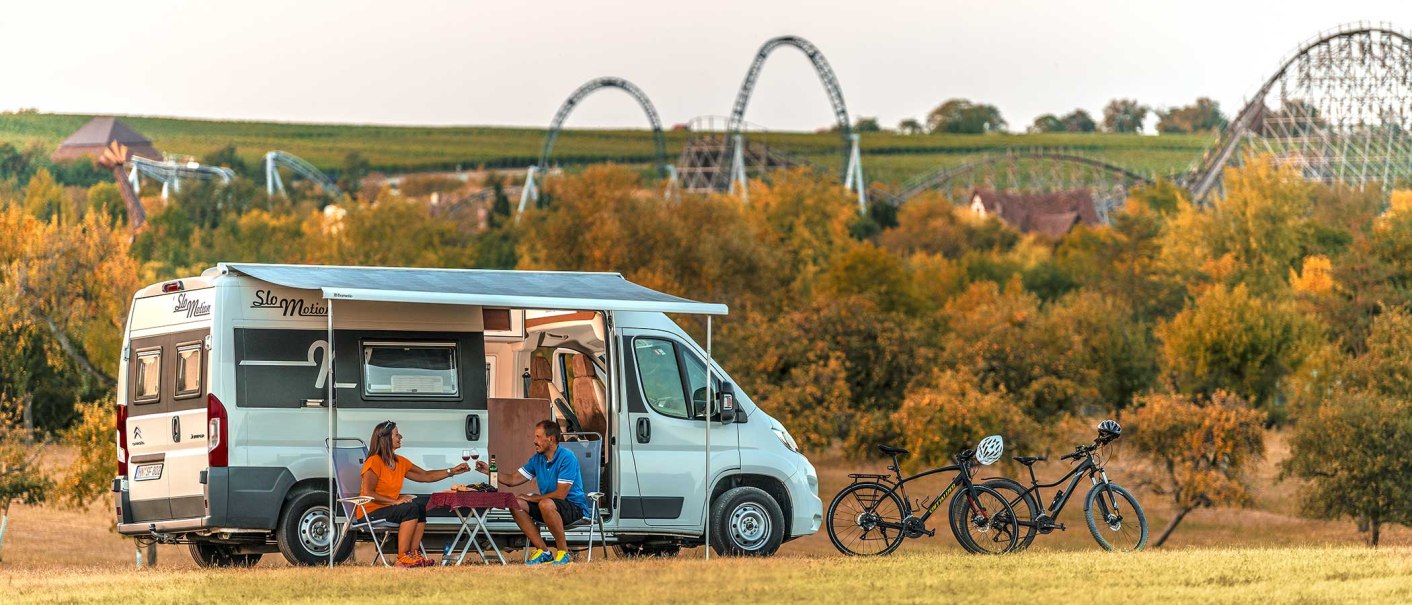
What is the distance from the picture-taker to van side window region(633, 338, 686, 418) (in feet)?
53.4

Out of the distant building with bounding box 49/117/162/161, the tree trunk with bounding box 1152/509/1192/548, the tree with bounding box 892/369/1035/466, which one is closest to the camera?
the tree trunk with bounding box 1152/509/1192/548

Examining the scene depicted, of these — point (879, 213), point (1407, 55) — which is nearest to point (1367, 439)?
point (1407, 55)

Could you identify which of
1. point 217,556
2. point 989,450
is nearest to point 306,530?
point 217,556

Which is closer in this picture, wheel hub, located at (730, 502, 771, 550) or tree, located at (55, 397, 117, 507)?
wheel hub, located at (730, 502, 771, 550)

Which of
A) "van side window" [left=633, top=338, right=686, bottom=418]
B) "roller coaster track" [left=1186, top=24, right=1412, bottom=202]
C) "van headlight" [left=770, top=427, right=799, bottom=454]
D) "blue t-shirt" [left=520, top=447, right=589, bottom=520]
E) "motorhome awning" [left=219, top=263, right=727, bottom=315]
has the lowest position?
"blue t-shirt" [left=520, top=447, right=589, bottom=520]

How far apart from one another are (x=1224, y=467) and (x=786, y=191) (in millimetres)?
60482

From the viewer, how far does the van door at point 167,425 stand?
14.8 m

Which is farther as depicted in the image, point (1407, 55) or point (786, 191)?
point (786, 191)

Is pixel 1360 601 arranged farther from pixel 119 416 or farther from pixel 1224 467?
pixel 1224 467

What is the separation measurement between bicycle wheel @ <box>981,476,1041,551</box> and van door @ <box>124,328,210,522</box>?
6.60 meters

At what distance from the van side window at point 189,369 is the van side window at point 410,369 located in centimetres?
130

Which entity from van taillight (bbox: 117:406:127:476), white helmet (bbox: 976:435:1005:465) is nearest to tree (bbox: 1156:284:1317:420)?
white helmet (bbox: 976:435:1005:465)

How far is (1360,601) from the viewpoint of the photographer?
1165 centimetres

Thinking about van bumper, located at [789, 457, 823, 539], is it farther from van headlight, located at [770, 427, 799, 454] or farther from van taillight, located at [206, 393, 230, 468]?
van taillight, located at [206, 393, 230, 468]
